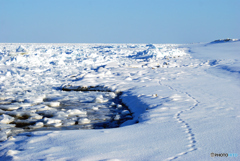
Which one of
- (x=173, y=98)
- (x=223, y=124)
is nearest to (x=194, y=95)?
(x=173, y=98)

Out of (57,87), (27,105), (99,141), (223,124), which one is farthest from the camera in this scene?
(57,87)

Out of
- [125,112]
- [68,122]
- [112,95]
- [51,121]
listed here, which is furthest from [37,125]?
[112,95]

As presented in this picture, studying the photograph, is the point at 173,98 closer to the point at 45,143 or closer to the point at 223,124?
the point at 223,124

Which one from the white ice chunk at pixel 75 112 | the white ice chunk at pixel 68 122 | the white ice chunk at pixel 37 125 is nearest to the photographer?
the white ice chunk at pixel 37 125

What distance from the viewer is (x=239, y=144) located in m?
2.25

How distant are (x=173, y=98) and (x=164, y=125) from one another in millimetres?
1499

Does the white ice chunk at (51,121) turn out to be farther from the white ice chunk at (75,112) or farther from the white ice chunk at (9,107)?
the white ice chunk at (9,107)

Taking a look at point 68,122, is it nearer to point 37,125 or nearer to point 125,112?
point 37,125

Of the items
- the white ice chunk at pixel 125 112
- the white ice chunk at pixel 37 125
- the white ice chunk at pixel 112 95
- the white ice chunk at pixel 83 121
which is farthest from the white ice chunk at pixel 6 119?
the white ice chunk at pixel 112 95

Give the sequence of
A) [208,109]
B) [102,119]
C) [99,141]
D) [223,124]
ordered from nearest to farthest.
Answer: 1. [99,141]
2. [223,124]
3. [208,109]
4. [102,119]

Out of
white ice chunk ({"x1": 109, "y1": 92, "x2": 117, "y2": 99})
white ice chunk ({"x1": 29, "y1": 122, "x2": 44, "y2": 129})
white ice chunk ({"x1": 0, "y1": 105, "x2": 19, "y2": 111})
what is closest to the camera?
white ice chunk ({"x1": 29, "y1": 122, "x2": 44, "y2": 129})

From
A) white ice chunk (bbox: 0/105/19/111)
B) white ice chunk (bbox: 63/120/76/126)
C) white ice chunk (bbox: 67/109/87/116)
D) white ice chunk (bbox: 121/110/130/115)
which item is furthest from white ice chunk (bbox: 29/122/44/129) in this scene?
white ice chunk (bbox: 121/110/130/115)

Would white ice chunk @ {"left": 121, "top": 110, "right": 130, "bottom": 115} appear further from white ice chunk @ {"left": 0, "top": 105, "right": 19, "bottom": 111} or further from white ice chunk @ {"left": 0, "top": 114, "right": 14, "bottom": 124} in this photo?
white ice chunk @ {"left": 0, "top": 105, "right": 19, "bottom": 111}

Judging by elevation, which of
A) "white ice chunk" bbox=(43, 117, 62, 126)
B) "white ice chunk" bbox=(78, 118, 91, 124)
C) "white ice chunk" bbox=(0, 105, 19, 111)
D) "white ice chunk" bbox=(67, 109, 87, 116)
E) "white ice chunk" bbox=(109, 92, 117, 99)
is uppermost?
"white ice chunk" bbox=(109, 92, 117, 99)
